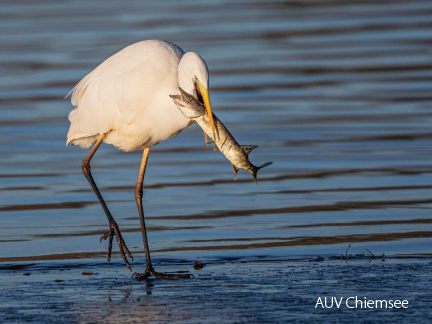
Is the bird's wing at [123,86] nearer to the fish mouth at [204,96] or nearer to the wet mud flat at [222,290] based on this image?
the fish mouth at [204,96]

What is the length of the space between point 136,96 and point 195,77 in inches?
36.9

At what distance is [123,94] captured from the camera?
9.80 meters

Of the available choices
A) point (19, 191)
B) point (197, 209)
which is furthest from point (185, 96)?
point (19, 191)

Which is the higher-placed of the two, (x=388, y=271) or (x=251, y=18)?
(x=251, y=18)

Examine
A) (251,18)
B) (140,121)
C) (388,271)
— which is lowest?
(388,271)

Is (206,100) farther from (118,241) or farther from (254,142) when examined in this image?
(254,142)

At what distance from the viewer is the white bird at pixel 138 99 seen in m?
9.48

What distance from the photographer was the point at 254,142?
1440 cm

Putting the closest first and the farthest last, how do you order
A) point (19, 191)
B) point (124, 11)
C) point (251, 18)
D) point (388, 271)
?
point (388, 271) → point (19, 191) → point (251, 18) → point (124, 11)

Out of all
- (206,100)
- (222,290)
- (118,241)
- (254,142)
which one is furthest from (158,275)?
(254,142)

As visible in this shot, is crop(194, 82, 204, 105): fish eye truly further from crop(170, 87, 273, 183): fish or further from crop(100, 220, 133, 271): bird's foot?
crop(100, 220, 133, 271): bird's foot

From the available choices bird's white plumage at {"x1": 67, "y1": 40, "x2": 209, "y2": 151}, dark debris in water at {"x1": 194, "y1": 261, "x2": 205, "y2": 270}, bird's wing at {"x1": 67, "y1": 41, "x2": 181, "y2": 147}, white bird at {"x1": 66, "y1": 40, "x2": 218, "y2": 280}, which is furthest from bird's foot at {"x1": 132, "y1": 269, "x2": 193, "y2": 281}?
bird's wing at {"x1": 67, "y1": 41, "x2": 181, "y2": 147}

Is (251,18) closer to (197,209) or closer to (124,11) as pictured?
(124,11)

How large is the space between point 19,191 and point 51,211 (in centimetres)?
109
